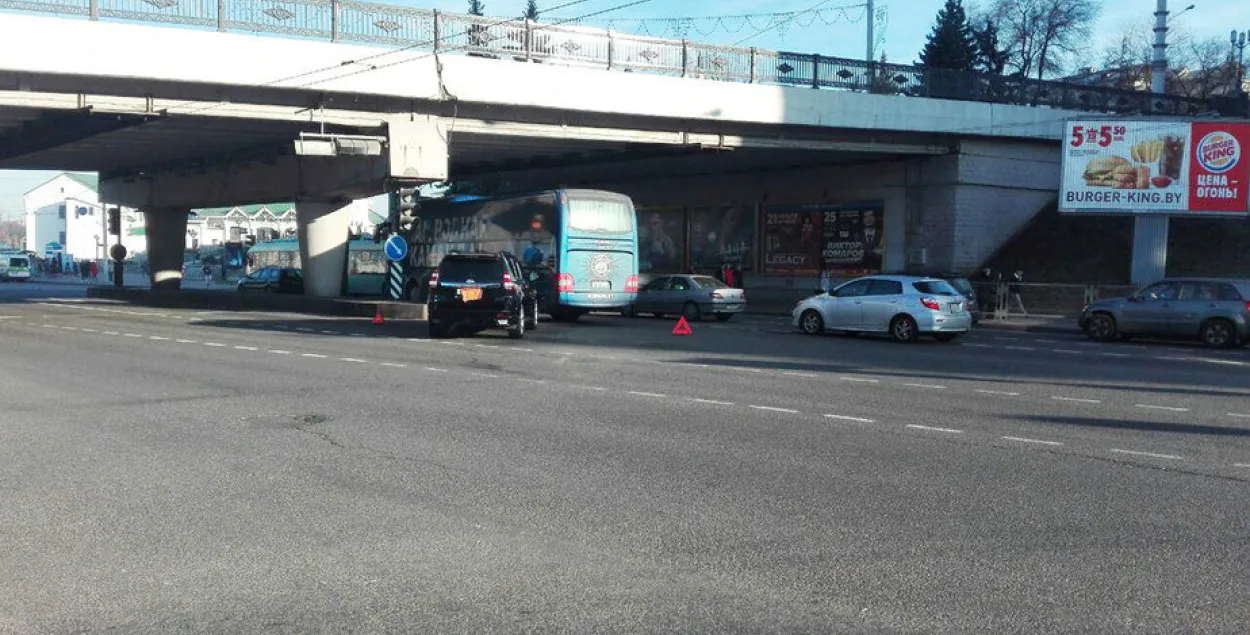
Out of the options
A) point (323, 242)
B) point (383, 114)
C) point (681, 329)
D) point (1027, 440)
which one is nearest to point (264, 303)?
point (323, 242)

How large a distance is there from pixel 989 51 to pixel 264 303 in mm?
46109

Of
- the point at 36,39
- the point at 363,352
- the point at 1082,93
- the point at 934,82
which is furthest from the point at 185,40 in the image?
the point at 1082,93

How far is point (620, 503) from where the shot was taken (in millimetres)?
7988

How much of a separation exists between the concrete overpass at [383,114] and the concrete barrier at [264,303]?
1.64m

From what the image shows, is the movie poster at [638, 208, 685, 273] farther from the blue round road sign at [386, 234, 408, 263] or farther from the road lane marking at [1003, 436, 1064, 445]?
the road lane marking at [1003, 436, 1064, 445]

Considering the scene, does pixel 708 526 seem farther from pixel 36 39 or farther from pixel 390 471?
pixel 36 39

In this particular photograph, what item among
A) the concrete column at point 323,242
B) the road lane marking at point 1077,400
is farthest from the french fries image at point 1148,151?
the concrete column at point 323,242

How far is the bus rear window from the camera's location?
29188mm

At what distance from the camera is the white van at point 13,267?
85.4 meters

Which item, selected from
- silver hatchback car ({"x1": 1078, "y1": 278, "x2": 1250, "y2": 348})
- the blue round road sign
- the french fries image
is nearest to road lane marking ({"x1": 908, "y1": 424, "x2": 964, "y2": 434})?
silver hatchback car ({"x1": 1078, "y1": 278, "x2": 1250, "y2": 348})

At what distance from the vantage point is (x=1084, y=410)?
42.7ft

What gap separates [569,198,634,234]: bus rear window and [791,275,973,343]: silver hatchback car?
22.2 feet

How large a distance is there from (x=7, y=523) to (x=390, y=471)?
9.19 feet

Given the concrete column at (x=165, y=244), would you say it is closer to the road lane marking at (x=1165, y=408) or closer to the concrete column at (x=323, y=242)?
the concrete column at (x=323, y=242)
